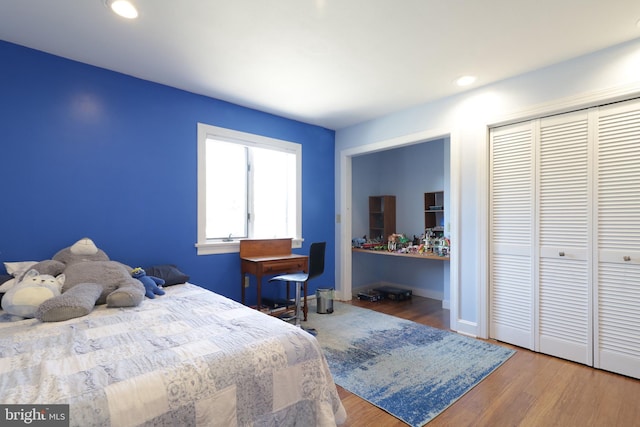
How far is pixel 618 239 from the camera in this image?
2.32 m

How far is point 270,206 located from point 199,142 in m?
1.15

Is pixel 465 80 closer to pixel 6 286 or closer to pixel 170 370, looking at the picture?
pixel 170 370

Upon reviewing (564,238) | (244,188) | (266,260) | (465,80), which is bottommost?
(266,260)

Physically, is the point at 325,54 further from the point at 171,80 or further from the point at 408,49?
the point at 171,80

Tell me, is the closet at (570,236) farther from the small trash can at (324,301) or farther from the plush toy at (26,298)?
the plush toy at (26,298)

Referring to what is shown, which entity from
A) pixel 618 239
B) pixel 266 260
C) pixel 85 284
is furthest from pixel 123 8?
pixel 618 239

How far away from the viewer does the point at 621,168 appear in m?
2.32

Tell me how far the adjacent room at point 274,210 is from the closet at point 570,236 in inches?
0.6

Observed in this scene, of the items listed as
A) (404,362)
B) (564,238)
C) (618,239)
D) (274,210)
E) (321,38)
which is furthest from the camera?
(274,210)

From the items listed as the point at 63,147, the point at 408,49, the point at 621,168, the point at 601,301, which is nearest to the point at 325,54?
the point at 408,49

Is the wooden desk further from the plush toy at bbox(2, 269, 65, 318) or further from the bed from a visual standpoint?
the plush toy at bbox(2, 269, 65, 318)

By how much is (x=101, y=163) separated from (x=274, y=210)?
74.7 inches

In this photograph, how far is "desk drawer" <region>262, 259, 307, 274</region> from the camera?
130 inches

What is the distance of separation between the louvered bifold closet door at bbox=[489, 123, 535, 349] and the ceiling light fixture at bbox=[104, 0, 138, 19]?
3132 mm
